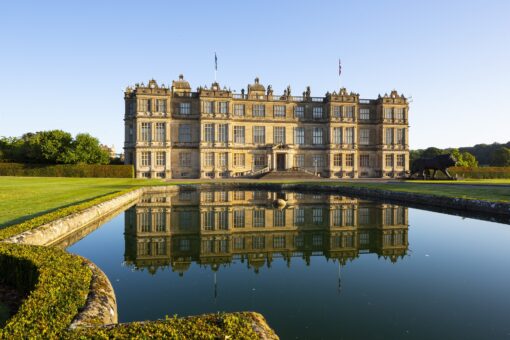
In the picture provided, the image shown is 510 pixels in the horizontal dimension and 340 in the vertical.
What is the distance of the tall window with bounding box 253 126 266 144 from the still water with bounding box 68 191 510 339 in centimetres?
3589

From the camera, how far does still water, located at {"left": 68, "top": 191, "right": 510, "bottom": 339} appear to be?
599 centimetres

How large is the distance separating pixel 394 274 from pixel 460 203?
43.2 feet

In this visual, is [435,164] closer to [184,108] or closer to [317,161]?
[317,161]

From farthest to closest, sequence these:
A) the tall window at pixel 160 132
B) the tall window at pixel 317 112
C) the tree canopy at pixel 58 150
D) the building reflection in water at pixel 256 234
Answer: the tall window at pixel 317 112
the tall window at pixel 160 132
the tree canopy at pixel 58 150
the building reflection in water at pixel 256 234

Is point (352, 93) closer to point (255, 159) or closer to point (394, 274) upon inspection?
point (255, 159)

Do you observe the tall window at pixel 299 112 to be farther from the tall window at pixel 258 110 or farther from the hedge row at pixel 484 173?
the hedge row at pixel 484 173

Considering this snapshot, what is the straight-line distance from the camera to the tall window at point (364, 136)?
178 feet

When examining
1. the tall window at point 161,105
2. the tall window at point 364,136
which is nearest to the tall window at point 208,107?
the tall window at point 161,105

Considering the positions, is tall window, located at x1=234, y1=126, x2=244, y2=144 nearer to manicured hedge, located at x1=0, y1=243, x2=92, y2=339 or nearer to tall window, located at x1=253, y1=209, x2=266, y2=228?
tall window, located at x1=253, y1=209, x2=266, y2=228

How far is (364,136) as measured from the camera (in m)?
54.4

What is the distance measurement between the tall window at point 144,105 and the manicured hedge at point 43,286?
1652 inches

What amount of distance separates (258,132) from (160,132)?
48.1 ft

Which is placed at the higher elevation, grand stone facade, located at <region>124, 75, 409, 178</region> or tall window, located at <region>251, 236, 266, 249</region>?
grand stone facade, located at <region>124, 75, 409, 178</region>

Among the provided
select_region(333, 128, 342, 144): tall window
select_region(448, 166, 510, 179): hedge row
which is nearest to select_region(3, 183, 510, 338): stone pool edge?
select_region(333, 128, 342, 144): tall window
